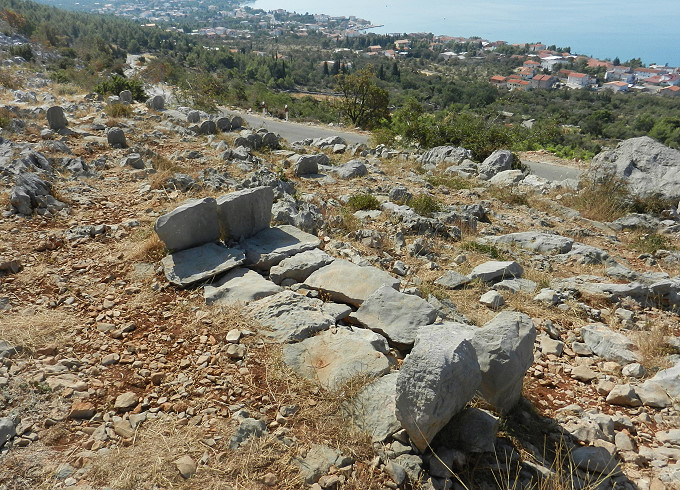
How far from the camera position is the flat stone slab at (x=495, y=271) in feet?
20.4

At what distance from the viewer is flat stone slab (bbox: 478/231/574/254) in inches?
313

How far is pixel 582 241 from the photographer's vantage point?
9.10 m

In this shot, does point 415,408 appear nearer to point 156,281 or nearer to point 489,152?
point 156,281

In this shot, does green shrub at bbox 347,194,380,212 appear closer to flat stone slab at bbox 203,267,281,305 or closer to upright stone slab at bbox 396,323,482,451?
flat stone slab at bbox 203,267,281,305

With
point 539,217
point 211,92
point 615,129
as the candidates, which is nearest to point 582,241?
point 539,217

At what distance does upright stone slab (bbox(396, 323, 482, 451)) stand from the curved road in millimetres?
13070

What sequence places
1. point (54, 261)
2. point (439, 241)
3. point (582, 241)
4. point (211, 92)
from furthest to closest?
point (211, 92) < point (582, 241) < point (439, 241) < point (54, 261)

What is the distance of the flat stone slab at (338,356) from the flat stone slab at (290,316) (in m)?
0.12

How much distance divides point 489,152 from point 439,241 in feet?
29.1

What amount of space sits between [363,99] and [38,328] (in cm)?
2360

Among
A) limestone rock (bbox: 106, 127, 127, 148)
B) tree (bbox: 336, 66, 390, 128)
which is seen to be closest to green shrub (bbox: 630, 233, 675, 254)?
limestone rock (bbox: 106, 127, 127, 148)

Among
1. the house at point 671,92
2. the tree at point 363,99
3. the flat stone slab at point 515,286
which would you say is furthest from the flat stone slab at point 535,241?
the house at point 671,92

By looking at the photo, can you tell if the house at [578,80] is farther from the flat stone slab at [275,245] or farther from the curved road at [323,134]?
the flat stone slab at [275,245]

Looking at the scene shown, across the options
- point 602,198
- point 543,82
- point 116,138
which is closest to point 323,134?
point 116,138
